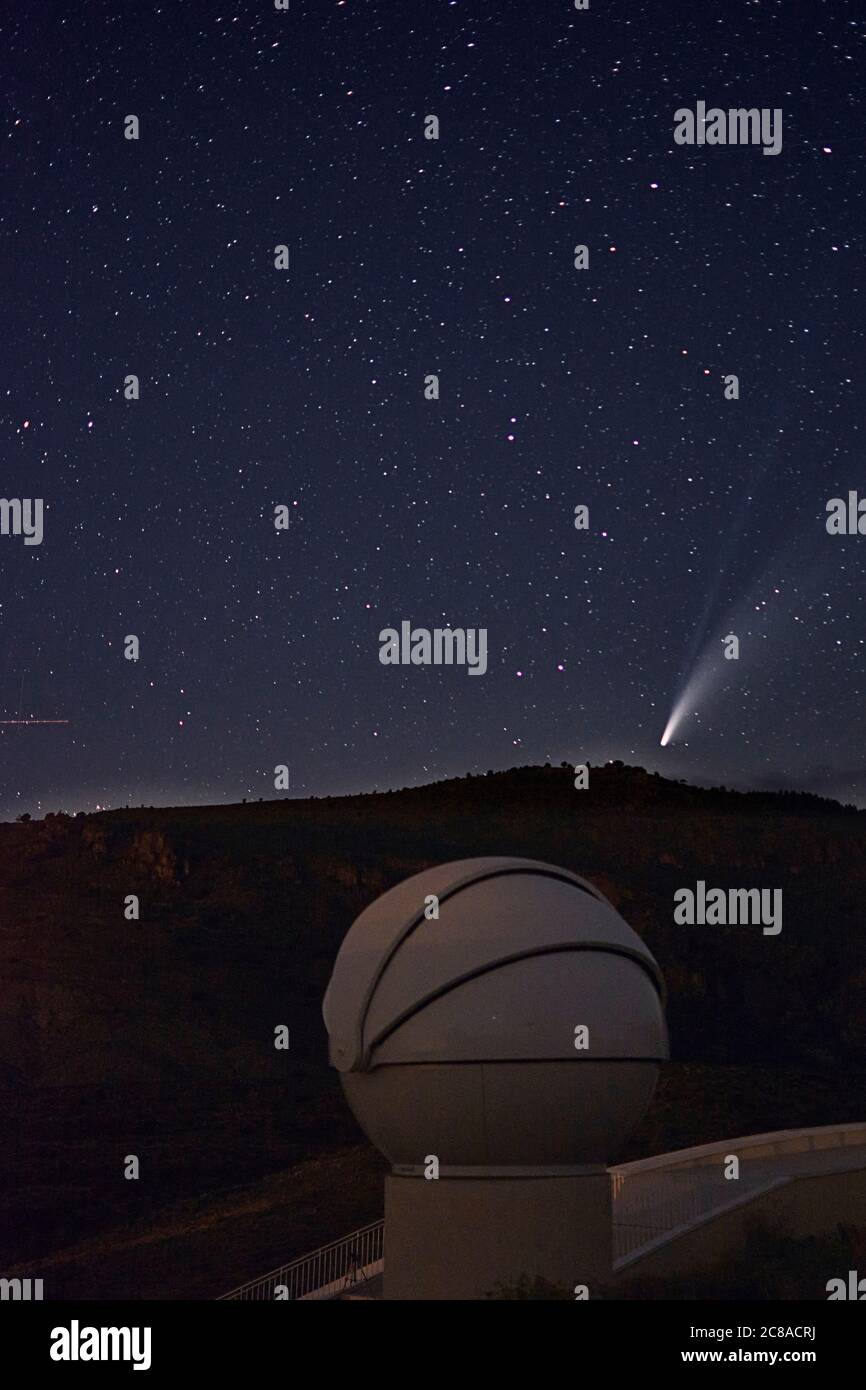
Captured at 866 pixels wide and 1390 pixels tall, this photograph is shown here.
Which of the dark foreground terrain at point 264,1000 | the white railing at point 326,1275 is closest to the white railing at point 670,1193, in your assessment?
the white railing at point 326,1275

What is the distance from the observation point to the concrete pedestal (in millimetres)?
14023

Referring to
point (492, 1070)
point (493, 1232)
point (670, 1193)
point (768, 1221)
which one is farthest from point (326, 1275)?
point (492, 1070)

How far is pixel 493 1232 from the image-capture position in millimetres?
14016

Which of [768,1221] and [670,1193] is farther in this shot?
[670,1193]

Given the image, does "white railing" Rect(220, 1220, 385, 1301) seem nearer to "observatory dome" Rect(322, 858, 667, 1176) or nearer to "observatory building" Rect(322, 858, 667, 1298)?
"observatory building" Rect(322, 858, 667, 1298)

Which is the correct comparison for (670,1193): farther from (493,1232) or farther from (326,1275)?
(493,1232)

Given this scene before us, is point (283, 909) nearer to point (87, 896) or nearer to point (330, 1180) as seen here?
point (87, 896)

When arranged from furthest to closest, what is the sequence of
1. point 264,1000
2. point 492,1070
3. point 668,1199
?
point 264,1000
point 668,1199
point 492,1070

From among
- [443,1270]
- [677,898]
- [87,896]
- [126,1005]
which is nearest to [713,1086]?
[677,898]

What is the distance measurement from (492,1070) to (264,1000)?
36.2 metres

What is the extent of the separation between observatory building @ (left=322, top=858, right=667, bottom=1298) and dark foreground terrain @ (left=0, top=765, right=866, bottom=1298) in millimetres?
18706

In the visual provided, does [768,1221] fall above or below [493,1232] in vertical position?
below

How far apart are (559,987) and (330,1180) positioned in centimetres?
2629

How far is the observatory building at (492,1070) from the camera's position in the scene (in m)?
13.8
